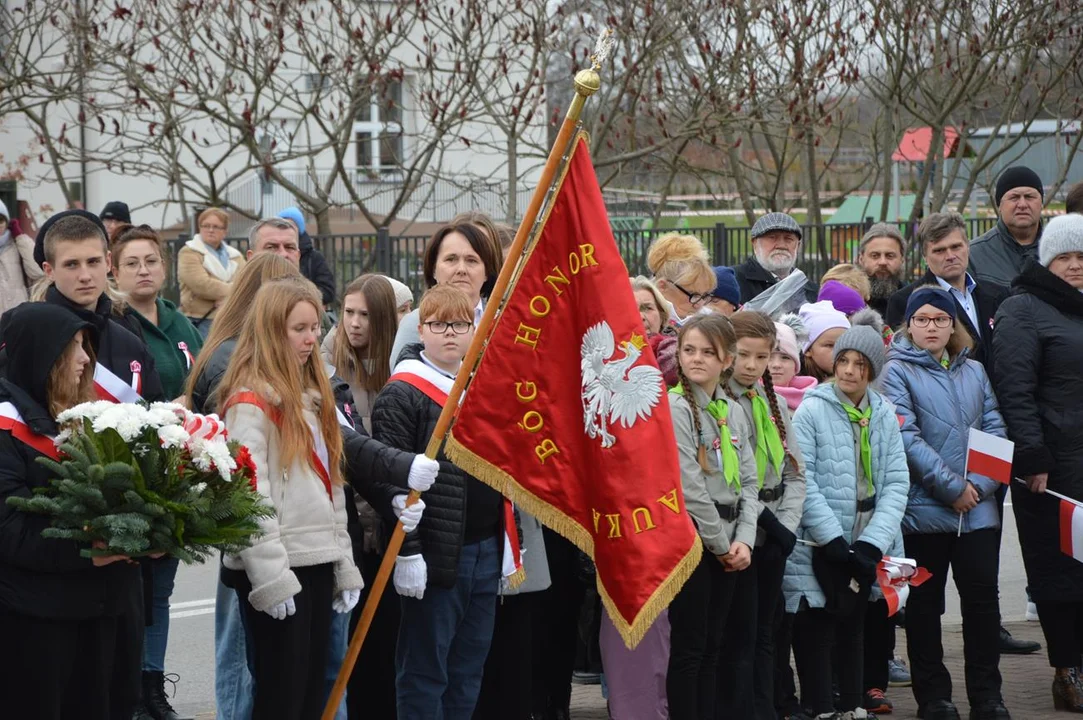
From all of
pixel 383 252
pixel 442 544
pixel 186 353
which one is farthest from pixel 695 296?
pixel 383 252

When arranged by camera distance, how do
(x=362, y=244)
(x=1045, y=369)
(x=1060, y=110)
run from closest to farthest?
(x=1045, y=369), (x=362, y=244), (x=1060, y=110)

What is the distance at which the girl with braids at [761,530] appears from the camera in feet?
19.9

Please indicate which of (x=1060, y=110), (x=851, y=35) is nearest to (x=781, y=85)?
(x=851, y=35)

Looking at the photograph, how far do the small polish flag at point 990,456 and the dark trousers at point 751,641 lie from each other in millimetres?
1211

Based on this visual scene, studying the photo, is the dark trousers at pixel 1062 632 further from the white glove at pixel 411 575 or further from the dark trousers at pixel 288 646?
the dark trousers at pixel 288 646

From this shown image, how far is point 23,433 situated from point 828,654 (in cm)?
370

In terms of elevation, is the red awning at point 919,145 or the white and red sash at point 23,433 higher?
the red awning at point 919,145

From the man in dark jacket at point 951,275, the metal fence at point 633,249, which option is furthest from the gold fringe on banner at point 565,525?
the metal fence at point 633,249

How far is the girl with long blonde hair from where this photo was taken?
477 cm

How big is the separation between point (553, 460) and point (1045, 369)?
3.18 m

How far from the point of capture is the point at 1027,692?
7156 millimetres

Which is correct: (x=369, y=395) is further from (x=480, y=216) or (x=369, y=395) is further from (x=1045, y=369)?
(x=1045, y=369)

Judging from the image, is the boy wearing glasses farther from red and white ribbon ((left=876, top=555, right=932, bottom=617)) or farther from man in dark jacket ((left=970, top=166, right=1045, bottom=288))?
man in dark jacket ((left=970, top=166, right=1045, bottom=288))

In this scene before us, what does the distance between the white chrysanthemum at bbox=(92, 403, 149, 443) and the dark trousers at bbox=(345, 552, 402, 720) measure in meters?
1.90
